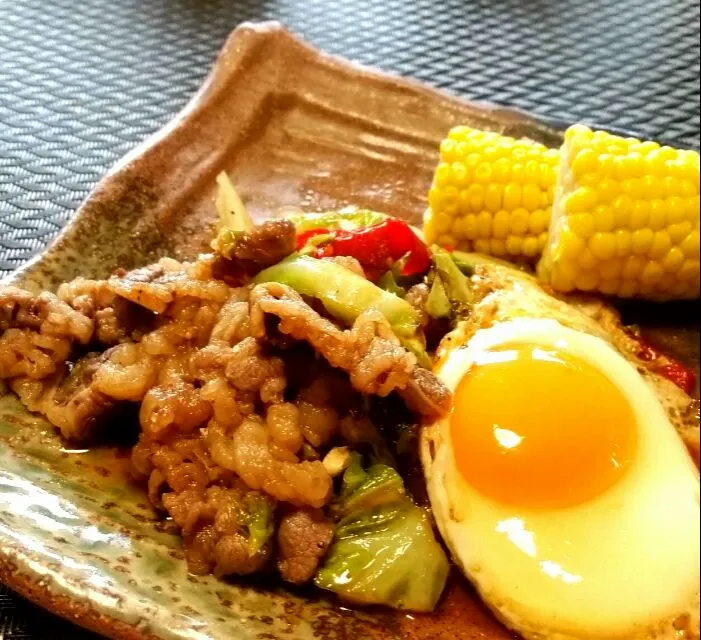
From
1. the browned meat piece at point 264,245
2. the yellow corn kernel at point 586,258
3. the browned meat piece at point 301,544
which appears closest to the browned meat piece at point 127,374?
the browned meat piece at point 264,245

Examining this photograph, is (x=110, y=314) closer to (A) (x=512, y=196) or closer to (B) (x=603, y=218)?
(A) (x=512, y=196)

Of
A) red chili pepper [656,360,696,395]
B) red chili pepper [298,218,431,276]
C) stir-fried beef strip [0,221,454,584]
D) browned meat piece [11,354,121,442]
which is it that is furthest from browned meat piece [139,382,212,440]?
red chili pepper [656,360,696,395]

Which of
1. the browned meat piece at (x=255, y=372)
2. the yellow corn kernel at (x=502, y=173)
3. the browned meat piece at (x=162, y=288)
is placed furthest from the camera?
the yellow corn kernel at (x=502, y=173)

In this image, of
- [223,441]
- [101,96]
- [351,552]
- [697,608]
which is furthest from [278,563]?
[101,96]

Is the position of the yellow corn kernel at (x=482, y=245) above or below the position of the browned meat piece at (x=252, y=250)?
below

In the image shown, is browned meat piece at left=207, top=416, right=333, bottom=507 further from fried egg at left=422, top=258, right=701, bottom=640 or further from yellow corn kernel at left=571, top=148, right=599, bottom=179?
yellow corn kernel at left=571, top=148, right=599, bottom=179

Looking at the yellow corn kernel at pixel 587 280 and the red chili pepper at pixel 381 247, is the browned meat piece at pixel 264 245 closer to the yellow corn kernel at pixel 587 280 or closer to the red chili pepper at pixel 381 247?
the red chili pepper at pixel 381 247
